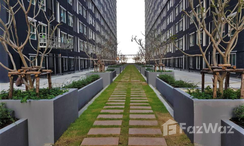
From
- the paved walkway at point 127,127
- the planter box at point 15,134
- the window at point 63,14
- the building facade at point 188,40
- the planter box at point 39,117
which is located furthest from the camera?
the window at point 63,14

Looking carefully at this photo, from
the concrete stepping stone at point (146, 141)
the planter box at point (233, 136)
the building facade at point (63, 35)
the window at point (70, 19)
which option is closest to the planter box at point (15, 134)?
the concrete stepping stone at point (146, 141)

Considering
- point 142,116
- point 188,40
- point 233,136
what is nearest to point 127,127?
point 142,116

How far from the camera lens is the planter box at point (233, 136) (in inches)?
127

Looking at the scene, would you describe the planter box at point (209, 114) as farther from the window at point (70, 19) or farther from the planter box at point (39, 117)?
the window at point (70, 19)

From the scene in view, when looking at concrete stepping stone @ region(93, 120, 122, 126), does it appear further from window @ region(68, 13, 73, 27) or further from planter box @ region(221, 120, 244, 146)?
window @ region(68, 13, 73, 27)

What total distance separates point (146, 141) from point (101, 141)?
102 centimetres

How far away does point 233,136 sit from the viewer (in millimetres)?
3498

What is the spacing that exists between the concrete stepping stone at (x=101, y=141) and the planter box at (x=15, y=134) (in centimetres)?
123

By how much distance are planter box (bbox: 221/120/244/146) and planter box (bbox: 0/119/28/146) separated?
3.88 metres

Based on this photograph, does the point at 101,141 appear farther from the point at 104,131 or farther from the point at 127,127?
the point at 127,127

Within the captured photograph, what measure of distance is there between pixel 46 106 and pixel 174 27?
40.4 metres

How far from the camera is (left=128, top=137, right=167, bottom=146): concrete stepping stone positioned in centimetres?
443

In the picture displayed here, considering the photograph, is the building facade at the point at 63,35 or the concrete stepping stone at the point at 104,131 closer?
the concrete stepping stone at the point at 104,131

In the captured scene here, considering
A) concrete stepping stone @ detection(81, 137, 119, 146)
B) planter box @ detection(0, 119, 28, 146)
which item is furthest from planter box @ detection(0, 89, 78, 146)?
concrete stepping stone @ detection(81, 137, 119, 146)
